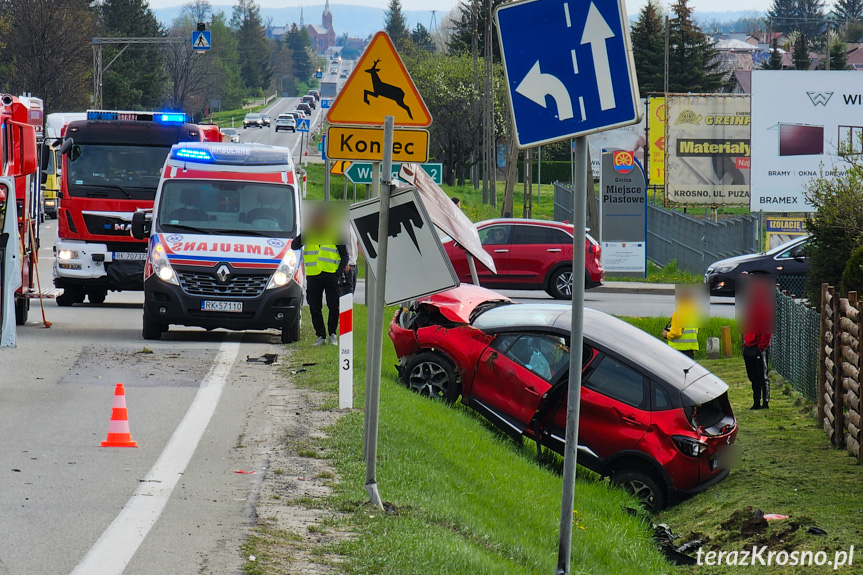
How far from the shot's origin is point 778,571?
7953mm

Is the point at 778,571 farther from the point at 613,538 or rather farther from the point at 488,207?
the point at 488,207

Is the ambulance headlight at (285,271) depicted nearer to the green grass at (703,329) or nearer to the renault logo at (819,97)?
the green grass at (703,329)

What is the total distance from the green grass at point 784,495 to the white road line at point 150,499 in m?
3.91

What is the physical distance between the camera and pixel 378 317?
6.71 meters

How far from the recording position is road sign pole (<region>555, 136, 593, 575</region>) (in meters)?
5.11

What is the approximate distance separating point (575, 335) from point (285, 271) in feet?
32.1

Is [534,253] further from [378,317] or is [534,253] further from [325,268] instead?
[378,317]

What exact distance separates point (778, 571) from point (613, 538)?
3.77 ft

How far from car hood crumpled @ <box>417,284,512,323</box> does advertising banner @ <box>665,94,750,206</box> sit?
105 feet

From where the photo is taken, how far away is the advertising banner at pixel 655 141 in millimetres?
48406

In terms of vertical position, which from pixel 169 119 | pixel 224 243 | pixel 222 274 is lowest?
pixel 222 274

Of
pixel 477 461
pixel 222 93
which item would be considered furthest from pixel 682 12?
pixel 477 461

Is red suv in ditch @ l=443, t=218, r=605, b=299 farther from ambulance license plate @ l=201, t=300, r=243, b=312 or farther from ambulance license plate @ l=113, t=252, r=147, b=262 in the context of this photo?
ambulance license plate @ l=201, t=300, r=243, b=312
